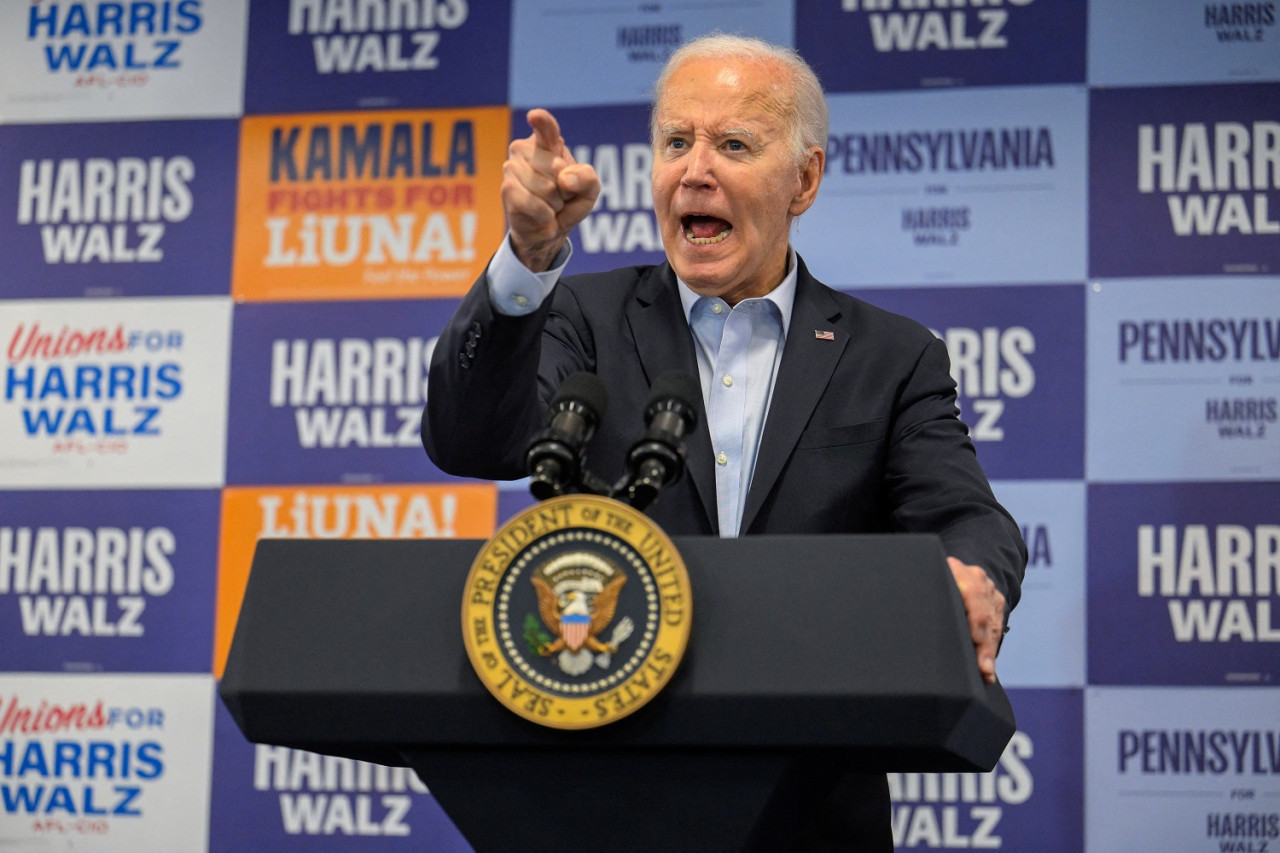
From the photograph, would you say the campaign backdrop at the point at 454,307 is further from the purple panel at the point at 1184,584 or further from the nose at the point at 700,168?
the nose at the point at 700,168

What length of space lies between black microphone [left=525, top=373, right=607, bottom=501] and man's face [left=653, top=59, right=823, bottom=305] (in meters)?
0.60

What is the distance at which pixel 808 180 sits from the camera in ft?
6.00

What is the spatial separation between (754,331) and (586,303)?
0.20 metres

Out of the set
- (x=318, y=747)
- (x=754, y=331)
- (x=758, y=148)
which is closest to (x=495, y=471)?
(x=318, y=747)

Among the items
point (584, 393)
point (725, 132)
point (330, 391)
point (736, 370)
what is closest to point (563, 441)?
point (584, 393)

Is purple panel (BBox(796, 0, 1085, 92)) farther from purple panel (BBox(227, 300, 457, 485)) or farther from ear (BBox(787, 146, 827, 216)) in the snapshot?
ear (BBox(787, 146, 827, 216))

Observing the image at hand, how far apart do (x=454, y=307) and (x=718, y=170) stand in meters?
1.98

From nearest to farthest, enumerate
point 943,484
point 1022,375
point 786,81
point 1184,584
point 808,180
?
point 943,484 → point 786,81 → point 808,180 → point 1184,584 → point 1022,375

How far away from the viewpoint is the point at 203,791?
346 centimetres

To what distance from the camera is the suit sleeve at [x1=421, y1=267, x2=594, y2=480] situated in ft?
3.95

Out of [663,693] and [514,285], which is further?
[514,285]

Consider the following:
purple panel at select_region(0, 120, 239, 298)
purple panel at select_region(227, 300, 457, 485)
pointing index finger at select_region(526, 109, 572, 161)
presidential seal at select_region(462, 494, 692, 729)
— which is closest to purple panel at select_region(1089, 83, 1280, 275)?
purple panel at select_region(227, 300, 457, 485)

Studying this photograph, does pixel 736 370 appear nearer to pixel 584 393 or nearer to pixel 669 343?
pixel 669 343

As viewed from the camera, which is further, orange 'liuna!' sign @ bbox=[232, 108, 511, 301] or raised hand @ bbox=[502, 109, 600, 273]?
orange 'liuna!' sign @ bbox=[232, 108, 511, 301]
